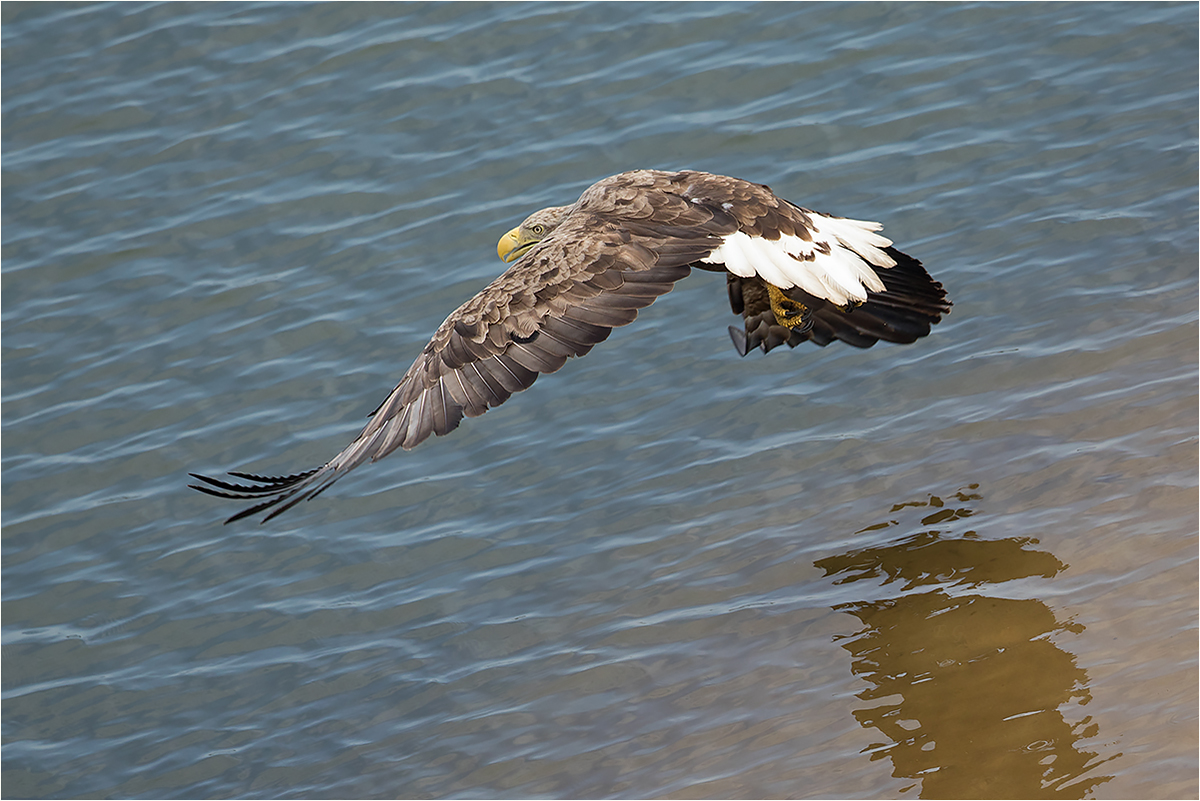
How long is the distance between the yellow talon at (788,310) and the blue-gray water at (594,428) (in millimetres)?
769

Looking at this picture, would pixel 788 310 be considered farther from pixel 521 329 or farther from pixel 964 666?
pixel 964 666

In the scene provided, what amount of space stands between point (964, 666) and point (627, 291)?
202cm

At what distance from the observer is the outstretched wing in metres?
4.87

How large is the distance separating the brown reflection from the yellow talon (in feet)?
3.75

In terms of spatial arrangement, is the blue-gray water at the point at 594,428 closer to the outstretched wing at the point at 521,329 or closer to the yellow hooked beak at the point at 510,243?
the yellow hooked beak at the point at 510,243

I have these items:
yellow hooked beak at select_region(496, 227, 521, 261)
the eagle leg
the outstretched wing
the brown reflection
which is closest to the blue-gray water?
the brown reflection

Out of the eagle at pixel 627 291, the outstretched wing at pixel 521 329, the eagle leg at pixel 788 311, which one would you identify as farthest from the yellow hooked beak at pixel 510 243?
the eagle leg at pixel 788 311

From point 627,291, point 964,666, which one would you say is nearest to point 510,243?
point 627,291

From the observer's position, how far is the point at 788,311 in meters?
6.48

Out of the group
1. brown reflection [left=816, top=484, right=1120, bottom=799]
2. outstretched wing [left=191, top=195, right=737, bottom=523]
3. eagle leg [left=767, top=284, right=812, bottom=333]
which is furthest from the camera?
eagle leg [left=767, top=284, right=812, bottom=333]

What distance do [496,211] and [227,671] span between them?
4.17 meters

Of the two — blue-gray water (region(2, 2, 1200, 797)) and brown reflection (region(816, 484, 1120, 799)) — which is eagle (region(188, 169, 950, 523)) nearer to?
blue-gray water (region(2, 2, 1200, 797))

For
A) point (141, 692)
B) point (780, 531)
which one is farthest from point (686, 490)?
point (141, 692)

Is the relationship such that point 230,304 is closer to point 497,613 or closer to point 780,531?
point 497,613
